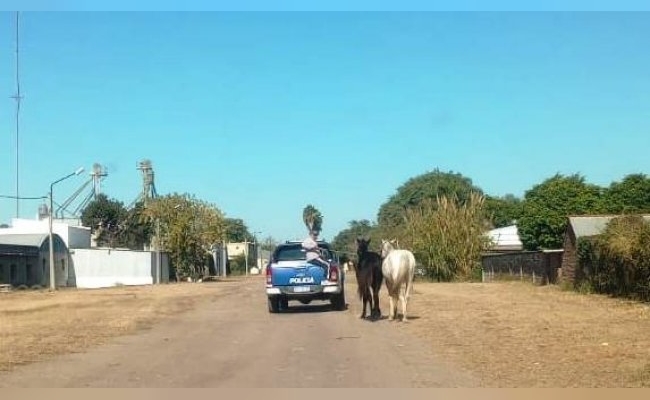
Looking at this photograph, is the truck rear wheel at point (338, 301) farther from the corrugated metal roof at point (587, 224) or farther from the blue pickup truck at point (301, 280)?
the corrugated metal roof at point (587, 224)

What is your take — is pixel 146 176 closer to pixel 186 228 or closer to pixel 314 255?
pixel 186 228

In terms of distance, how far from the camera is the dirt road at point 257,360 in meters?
9.69

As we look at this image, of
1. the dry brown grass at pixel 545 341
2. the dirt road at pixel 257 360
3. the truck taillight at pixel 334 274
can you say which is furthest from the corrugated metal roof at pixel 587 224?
the dirt road at pixel 257 360

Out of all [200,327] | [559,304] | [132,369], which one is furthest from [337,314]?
[132,369]

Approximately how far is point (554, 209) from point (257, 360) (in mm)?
59398

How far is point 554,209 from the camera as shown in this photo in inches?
2650

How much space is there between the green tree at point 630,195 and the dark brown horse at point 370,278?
48.0 m

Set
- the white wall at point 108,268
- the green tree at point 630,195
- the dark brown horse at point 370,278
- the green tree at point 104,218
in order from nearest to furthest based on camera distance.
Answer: the dark brown horse at point 370,278, the green tree at point 630,195, the white wall at point 108,268, the green tree at point 104,218

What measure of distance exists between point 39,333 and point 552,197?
57.3 meters

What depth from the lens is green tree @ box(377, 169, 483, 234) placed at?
115938 mm

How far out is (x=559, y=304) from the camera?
77.0 feet

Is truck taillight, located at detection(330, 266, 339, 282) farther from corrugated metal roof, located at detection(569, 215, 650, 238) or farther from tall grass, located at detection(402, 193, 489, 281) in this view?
tall grass, located at detection(402, 193, 489, 281)

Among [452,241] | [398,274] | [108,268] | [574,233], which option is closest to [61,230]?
[108,268]

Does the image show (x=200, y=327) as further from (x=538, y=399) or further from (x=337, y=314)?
(x=538, y=399)
